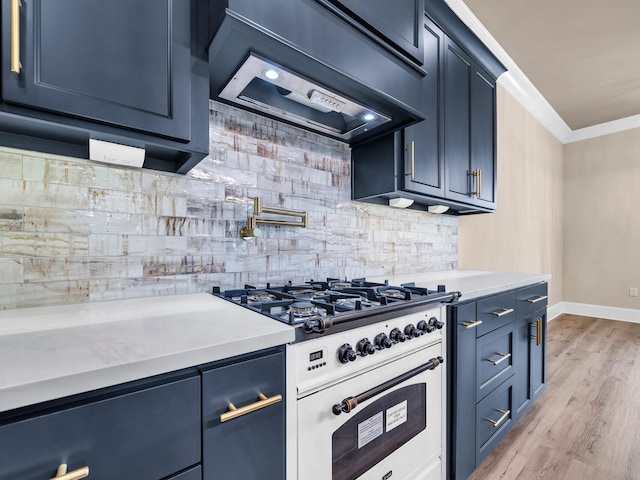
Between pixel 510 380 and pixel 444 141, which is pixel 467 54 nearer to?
pixel 444 141

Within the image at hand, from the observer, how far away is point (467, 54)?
87.9 inches

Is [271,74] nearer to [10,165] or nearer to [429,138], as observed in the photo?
[10,165]

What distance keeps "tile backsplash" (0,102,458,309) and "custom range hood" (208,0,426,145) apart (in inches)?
6.8

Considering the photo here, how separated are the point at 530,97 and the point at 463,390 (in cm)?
409

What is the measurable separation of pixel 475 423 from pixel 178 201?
1.79 meters

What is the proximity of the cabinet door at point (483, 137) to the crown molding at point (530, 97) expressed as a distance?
1.60ft

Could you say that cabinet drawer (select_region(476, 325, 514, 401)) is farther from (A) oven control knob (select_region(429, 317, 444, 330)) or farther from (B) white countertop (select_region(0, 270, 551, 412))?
(B) white countertop (select_region(0, 270, 551, 412))

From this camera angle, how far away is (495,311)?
5.75ft

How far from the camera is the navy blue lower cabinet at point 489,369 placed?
1.48m

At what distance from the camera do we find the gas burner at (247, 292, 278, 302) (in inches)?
48.9

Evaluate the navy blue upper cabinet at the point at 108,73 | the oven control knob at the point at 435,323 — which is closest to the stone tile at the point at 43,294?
the navy blue upper cabinet at the point at 108,73

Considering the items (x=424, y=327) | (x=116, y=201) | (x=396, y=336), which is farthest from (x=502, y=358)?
(x=116, y=201)

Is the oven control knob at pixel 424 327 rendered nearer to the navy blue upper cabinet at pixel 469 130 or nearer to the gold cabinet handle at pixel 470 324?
the gold cabinet handle at pixel 470 324

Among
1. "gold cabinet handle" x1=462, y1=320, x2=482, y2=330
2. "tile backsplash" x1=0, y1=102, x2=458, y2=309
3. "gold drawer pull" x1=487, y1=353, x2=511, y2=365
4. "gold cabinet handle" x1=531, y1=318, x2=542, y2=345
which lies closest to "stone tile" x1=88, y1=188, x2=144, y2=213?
"tile backsplash" x1=0, y1=102, x2=458, y2=309
